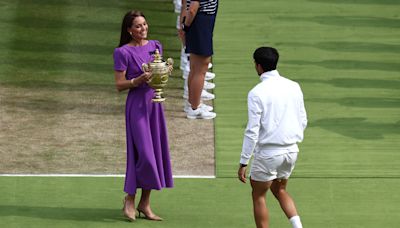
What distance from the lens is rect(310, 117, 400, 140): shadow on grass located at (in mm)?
16719

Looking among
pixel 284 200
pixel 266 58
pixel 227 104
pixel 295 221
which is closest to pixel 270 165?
pixel 284 200

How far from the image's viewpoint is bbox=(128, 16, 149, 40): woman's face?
43.6 feet

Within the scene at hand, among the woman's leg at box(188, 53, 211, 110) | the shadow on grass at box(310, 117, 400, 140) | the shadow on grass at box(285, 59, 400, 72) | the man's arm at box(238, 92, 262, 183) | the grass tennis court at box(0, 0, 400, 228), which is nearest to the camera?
the man's arm at box(238, 92, 262, 183)

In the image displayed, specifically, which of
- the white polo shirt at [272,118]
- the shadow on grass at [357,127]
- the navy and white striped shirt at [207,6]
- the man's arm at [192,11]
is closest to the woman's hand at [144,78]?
the white polo shirt at [272,118]

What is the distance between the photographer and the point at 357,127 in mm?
17047

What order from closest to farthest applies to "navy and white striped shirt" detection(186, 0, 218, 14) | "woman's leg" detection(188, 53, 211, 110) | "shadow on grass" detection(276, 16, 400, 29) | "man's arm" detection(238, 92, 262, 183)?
1. "man's arm" detection(238, 92, 262, 183)
2. "navy and white striped shirt" detection(186, 0, 218, 14)
3. "woman's leg" detection(188, 53, 211, 110)
4. "shadow on grass" detection(276, 16, 400, 29)

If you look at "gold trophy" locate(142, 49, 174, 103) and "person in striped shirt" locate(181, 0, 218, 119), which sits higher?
"gold trophy" locate(142, 49, 174, 103)

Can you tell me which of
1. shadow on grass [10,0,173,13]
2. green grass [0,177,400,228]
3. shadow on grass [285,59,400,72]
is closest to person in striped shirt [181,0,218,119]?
green grass [0,177,400,228]

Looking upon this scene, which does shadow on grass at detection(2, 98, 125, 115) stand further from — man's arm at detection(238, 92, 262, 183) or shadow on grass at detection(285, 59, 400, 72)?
man's arm at detection(238, 92, 262, 183)

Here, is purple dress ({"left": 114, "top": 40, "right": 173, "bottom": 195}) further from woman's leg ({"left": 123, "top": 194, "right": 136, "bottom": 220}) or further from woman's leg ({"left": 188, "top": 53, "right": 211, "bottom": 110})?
woman's leg ({"left": 188, "top": 53, "right": 211, "bottom": 110})

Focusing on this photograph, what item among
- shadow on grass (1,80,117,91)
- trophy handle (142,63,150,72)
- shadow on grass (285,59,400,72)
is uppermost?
trophy handle (142,63,150,72)

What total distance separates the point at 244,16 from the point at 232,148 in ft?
21.9

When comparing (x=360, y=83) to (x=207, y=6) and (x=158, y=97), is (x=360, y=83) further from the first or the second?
(x=158, y=97)

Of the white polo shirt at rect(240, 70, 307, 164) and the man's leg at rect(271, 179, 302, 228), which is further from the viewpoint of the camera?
the man's leg at rect(271, 179, 302, 228)
